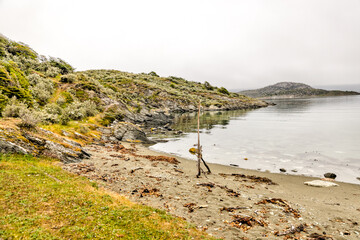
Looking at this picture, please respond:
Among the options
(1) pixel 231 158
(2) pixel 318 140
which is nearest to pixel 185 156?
(1) pixel 231 158

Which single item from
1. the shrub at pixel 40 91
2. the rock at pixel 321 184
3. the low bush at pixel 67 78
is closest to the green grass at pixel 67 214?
the rock at pixel 321 184

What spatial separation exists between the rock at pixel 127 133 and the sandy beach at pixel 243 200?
16.7 m

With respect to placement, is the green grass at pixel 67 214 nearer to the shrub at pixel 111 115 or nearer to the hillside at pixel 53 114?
the hillside at pixel 53 114

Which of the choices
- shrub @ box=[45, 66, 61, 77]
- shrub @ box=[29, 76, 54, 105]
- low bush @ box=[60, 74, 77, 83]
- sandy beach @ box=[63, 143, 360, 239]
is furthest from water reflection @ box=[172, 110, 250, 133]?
shrub @ box=[45, 66, 61, 77]

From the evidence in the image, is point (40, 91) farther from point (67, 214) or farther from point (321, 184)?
point (321, 184)

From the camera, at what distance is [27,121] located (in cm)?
1805

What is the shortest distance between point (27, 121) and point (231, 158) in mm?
27720

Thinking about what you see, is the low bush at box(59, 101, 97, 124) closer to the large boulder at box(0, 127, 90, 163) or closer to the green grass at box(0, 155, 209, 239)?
the large boulder at box(0, 127, 90, 163)

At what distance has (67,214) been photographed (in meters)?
8.49

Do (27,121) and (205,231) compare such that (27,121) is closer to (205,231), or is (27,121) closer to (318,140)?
(205,231)

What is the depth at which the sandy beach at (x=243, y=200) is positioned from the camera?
10328 mm

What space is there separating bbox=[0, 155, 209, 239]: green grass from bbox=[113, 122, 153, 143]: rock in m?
26.2

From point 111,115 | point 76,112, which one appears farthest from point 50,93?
point 111,115

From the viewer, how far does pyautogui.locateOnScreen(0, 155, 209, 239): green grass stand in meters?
7.29
